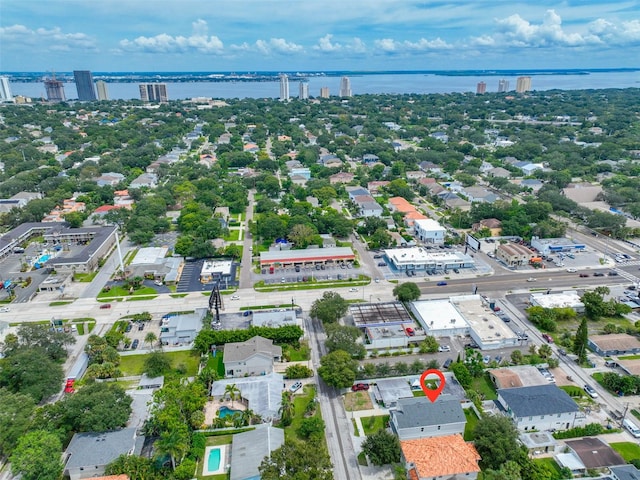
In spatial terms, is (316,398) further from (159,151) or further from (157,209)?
(159,151)

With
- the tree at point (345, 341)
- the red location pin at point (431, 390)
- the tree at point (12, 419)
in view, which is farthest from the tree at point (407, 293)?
the tree at point (12, 419)

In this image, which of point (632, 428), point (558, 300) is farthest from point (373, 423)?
point (558, 300)

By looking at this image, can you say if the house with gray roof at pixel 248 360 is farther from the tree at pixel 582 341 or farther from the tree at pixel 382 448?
the tree at pixel 582 341

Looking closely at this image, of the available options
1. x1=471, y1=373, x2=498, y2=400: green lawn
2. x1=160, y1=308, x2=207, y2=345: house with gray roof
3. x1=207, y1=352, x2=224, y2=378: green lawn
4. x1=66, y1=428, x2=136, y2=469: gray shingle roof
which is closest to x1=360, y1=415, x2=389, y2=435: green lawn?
x1=471, y1=373, x2=498, y2=400: green lawn

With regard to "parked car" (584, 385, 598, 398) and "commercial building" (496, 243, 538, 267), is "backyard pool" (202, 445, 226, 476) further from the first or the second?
"commercial building" (496, 243, 538, 267)

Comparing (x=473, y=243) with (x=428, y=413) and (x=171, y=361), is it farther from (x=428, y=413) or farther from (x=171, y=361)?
(x=171, y=361)

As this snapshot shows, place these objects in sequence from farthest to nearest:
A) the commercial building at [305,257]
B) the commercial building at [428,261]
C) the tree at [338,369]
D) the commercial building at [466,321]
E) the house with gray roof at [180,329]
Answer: the commercial building at [305,257] → the commercial building at [428,261] → the house with gray roof at [180,329] → the commercial building at [466,321] → the tree at [338,369]

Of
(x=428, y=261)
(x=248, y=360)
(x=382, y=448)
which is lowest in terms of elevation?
(x=428, y=261)
